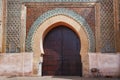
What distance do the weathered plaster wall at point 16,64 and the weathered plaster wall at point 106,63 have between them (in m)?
2.29

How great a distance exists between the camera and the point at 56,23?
364 inches

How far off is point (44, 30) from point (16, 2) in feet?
5.09

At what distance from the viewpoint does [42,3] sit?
929cm

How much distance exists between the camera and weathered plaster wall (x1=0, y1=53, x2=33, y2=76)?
8.95m

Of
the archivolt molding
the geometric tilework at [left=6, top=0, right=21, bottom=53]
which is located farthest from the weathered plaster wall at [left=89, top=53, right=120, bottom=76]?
the geometric tilework at [left=6, top=0, right=21, bottom=53]

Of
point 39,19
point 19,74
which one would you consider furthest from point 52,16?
point 19,74

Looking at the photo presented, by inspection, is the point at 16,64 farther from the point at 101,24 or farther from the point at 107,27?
the point at 107,27

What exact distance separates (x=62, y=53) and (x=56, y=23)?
1198 millimetres

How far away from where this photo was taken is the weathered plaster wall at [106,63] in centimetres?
883

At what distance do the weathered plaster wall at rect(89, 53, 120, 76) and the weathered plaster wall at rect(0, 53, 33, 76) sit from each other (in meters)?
2.29

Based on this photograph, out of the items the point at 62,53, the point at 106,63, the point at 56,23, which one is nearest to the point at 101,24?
the point at 106,63

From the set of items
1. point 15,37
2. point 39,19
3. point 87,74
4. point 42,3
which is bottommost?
point 87,74

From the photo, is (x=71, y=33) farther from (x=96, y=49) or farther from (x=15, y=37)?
(x=15, y=37)

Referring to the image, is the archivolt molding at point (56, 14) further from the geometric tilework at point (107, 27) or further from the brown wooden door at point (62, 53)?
the brown wooden door at point (62, 53)
